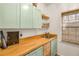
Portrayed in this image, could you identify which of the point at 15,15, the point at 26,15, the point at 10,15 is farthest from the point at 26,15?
the point at 10,15

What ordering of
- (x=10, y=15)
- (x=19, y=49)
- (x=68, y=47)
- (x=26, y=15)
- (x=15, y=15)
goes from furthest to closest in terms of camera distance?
(x=68, y=47) → (x=26, y=15) → (x=15, y=15) → (x=10, y=15) → (x=19, y=49)

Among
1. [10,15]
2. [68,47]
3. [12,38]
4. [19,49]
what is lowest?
[68,47]

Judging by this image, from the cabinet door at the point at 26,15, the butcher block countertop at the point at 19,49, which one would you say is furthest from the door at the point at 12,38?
the cabinet door at the point at 26,15

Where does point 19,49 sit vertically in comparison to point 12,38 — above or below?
below

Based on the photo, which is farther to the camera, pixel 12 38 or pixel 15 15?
pixel 12 38

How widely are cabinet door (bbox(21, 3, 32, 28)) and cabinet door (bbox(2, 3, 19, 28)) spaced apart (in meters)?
0.28

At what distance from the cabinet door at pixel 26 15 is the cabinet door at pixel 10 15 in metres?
0.28

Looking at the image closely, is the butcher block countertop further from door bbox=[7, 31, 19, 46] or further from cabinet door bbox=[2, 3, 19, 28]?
cabinet door bbox=[2, 3, 19, 28]

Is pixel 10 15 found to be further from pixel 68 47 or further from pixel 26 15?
pixel 68 47

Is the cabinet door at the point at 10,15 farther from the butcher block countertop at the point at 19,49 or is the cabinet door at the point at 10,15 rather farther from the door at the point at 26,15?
the butcher block countertop at the point at 19,49

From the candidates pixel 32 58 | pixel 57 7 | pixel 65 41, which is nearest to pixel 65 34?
pixel 65 41

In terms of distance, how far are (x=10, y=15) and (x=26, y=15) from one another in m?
0.71

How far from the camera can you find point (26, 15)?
2738mm

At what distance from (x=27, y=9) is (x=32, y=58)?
1.23 m
